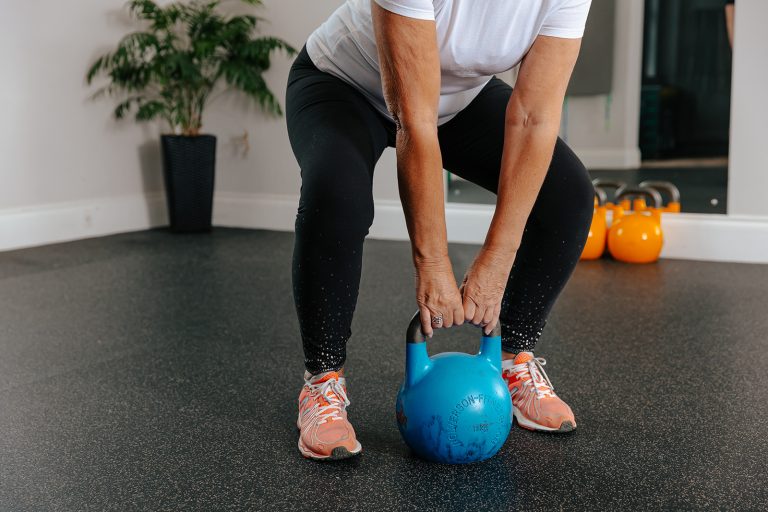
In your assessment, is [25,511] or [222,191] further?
[222,191]

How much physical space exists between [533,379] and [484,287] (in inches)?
12.0

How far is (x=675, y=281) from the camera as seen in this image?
2.63 m

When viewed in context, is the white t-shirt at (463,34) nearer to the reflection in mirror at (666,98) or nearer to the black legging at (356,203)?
the black legging at (356,203)

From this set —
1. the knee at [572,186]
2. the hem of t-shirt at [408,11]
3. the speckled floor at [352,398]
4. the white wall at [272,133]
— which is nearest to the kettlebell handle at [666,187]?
the speckled floor at [352,398]

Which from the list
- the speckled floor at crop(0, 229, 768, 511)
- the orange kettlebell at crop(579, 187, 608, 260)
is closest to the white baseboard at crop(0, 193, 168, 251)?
the speckled floor at crop(0, 229, 768, 511)

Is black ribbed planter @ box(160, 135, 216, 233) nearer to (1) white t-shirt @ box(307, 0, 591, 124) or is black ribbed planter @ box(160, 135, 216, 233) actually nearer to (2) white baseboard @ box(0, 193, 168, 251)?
(2) white baseboard @ box(0, 193, 168, 251)

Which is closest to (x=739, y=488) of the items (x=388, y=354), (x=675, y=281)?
(x=388, y=354)

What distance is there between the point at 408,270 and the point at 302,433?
164 cm

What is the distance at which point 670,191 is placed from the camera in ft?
9.91

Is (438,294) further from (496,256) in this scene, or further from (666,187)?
(666,187)

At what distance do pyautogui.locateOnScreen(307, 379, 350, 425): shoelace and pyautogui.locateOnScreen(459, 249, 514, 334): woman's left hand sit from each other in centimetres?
27

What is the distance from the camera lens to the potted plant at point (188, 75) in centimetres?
375

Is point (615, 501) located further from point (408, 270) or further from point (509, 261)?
point (408, 270)

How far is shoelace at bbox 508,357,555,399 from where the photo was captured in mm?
1374
